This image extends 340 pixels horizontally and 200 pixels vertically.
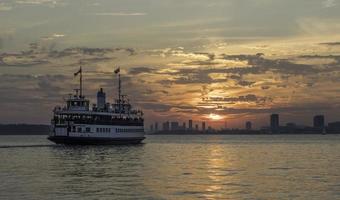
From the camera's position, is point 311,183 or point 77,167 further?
point 77,167

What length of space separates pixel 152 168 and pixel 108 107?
7318 cm

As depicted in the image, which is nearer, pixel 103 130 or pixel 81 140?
pixel 81 140

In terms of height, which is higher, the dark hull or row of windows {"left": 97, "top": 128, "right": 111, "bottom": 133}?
row of windows {"left": 97, "top": 128, "right": 111, "bottom": 133}

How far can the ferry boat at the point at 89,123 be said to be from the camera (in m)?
130

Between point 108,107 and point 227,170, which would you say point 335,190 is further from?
point 108,107

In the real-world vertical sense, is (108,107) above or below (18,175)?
above

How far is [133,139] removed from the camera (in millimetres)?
156250

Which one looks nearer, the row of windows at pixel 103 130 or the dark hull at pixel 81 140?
the dark hull at pixel 81 140

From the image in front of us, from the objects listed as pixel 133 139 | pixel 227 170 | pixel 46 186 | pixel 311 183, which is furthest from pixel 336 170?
pixel 133 139

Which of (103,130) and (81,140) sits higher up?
(103,130)

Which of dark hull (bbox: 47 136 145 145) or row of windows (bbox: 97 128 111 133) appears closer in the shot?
dark hull (bbox: 47 136 145 145)

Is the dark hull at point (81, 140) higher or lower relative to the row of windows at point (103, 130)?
lower

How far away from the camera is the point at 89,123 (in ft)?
435

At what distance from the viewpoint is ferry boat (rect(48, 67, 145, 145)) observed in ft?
427
